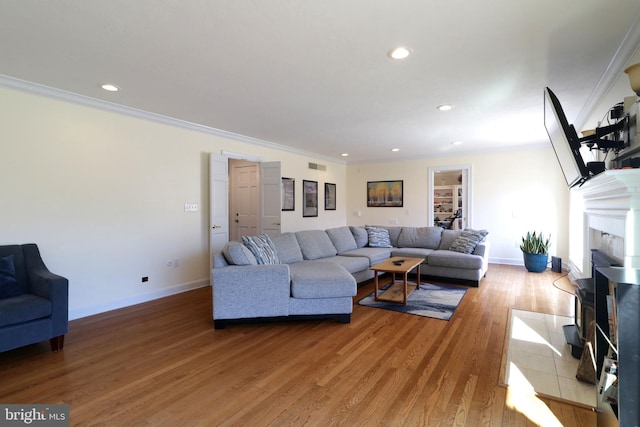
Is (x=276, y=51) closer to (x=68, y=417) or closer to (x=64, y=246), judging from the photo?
(x=68, y=417)

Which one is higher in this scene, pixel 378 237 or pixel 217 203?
pixel 217 203

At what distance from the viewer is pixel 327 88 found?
3.11 metres

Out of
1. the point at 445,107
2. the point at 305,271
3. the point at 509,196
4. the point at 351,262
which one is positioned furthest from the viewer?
the point at 509,196

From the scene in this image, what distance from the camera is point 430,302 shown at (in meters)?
3.95

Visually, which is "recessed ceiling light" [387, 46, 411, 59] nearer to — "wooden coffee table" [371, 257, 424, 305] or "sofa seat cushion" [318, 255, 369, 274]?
"wooden coffee table" [371, 257, 424, 305]

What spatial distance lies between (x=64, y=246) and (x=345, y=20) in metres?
3.57

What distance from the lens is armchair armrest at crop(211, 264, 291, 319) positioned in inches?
121

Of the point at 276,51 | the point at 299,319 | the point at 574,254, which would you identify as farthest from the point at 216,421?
the point at 574,254

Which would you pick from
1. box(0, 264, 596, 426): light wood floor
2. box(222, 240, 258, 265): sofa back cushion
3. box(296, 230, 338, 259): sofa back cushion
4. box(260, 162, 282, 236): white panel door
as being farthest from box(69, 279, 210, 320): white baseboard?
box(296, 230, 338, 259): sofa back cushion

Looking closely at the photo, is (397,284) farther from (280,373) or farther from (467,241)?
(280,373)

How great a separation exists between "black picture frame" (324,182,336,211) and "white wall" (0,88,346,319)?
3.23 m

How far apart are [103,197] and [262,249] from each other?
195cm

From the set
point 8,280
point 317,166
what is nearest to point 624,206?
point 8,280

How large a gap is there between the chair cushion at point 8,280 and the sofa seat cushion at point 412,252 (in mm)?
4777
